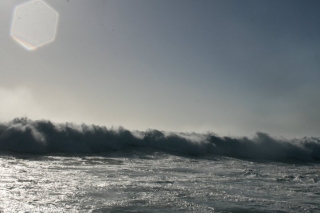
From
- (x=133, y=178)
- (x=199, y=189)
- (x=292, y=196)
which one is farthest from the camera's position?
(x=133, y=178)

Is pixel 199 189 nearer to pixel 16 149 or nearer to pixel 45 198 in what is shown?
pixel 45 198

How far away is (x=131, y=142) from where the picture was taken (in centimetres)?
2317

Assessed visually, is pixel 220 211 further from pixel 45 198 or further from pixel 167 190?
pixel 45 198

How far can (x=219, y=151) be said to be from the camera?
76.4ft

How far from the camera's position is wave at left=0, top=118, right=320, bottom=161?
18906 millimetres

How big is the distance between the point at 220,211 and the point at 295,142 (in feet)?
76.8

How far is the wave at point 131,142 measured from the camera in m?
18.9

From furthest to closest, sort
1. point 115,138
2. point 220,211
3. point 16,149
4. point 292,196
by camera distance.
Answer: point 115,138 < point 16,149 < point 292,196 < point 220,211

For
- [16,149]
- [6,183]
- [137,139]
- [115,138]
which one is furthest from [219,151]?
[6,183]

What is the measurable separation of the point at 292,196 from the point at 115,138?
1686 cm

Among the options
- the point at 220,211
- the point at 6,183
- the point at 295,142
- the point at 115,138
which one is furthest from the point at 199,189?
the point at 295,142

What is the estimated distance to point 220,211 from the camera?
5.70m

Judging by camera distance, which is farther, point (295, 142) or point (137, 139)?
point (295, 142)

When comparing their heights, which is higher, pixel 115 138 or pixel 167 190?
pixel 115 138
